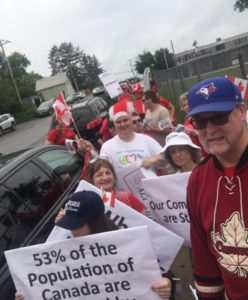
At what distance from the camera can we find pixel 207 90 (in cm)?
197

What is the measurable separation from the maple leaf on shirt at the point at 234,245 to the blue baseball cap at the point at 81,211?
0.86m

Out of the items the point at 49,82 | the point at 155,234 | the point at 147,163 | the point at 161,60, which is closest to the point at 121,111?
the point at 147,163

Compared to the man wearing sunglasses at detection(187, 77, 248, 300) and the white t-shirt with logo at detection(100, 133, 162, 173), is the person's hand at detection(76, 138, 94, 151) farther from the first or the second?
the man wearing sunglasses at detection(187, 77, 248, 300)

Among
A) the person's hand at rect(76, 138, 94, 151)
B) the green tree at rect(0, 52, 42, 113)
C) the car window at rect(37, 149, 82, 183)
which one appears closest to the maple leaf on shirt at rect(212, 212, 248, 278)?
the car window at rect(37, 149, 82, 183)

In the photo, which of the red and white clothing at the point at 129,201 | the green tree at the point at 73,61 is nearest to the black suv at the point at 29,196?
the red and white clothing at the point at 129,201

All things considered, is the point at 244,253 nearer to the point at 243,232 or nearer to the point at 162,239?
the point at 243,232

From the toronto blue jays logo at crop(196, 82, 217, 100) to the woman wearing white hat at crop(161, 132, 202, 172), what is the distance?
70.7 inches

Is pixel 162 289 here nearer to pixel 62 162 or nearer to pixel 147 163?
pixel 147 163

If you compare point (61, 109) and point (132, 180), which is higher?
point (61, 109)

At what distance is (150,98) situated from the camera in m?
7.46

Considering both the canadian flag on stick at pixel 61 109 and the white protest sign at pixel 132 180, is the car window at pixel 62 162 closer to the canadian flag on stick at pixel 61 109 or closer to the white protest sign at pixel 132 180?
the canadian flag on stick at pixel 61 109

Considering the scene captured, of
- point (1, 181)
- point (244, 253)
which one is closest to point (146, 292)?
point (244, 253)

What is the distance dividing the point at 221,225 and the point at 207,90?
0.60m

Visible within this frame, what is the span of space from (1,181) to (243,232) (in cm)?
228
